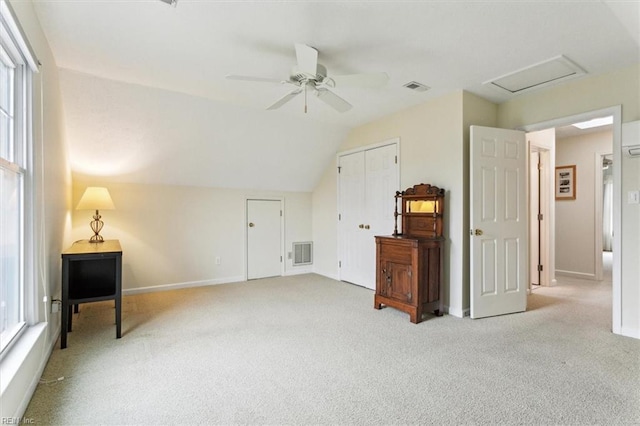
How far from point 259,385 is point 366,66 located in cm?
264

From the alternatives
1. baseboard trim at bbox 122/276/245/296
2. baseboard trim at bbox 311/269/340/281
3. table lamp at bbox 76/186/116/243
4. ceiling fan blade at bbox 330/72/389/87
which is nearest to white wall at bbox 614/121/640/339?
ceiling fan blade at bbox 330/72/389/87

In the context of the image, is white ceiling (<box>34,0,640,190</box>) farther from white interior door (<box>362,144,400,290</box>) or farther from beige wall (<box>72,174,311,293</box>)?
beige wall (<box>72,174,311,293</box>)

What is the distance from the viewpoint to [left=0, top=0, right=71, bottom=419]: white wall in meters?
1.66

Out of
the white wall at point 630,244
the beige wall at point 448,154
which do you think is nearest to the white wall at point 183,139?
the beige wall at point 448,154

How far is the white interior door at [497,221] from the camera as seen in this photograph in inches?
131

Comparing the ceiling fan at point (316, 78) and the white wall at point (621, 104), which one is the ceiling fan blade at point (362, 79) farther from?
the white wall at point (621, 104)

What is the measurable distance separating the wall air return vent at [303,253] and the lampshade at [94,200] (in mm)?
2885

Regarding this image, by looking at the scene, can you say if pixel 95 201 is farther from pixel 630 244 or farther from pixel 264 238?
pixel 630 244

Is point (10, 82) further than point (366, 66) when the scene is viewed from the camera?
No

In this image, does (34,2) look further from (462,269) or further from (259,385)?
(462,269)

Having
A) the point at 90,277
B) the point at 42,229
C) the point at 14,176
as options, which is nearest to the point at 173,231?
the point at 90,277

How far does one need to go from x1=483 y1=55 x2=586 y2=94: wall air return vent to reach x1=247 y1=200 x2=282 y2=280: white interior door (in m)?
3.56

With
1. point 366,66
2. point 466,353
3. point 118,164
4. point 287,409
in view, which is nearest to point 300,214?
point 118,164

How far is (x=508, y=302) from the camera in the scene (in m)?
Result: 3.48
